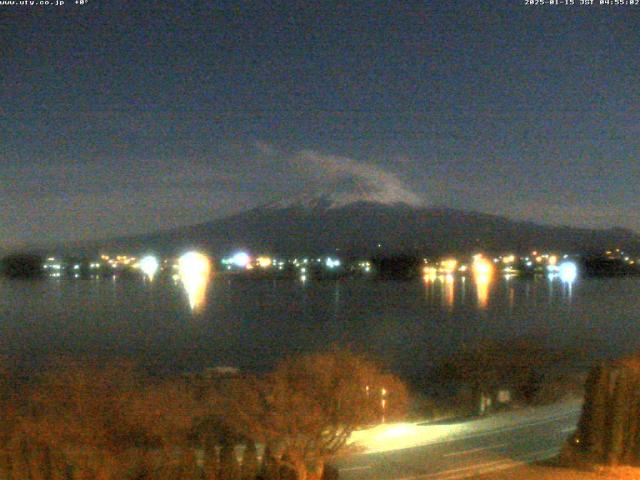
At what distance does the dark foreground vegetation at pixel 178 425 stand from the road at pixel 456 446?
3.67 ft

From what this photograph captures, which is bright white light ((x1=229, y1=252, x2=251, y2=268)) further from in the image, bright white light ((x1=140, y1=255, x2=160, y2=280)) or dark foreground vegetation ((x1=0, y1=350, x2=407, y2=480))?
dark foreground vegetation ((x1=0, y1=350, x2=407, y2=480))

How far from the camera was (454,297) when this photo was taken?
54.1m

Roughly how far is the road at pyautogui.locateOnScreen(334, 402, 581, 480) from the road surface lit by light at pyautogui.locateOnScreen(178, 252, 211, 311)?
49736 millimetres

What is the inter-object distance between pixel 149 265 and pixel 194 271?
470cm

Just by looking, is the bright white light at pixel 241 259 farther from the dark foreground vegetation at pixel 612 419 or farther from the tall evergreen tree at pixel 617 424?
the tall evergreen tree at pixel 617 424

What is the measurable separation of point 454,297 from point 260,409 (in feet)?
155

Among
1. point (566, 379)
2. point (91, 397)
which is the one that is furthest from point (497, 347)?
point (91, 397)

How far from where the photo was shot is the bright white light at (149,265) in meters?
86.2

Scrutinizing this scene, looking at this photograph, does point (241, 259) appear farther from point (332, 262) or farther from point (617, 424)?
point (617, 424)

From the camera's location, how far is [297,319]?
40.9 metres

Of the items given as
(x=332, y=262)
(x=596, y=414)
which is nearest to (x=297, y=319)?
(x=596, y=414)

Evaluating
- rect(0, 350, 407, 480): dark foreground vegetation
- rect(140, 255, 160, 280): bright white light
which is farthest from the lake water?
rect(140, 255, 160, 280): bright white light

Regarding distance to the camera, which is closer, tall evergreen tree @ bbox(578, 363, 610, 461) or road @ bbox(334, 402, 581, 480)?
tall evergreen tree @ bbox(578, 363, 610, 461)

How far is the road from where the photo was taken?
29.5 ft
